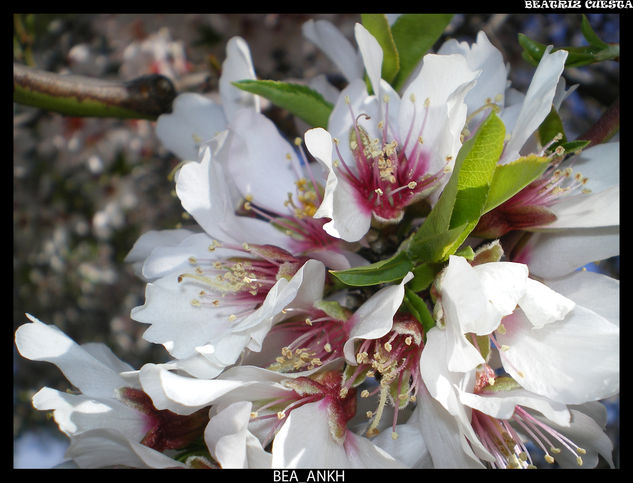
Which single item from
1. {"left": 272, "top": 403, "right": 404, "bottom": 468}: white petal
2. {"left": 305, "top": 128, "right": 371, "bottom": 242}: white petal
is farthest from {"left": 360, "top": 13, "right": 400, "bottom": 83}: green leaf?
{"left": 272, "top": 403, "right": 404, "bottom": 468}: white petal

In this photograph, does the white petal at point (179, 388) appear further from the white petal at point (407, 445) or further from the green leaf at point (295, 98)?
the green leaf at point (295, 98)

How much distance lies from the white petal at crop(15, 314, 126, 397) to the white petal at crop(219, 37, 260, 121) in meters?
0.50

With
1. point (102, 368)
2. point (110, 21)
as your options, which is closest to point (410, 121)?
point (102, 368)

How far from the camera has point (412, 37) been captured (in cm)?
103

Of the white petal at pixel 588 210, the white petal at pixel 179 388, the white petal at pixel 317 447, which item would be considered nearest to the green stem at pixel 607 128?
the white petal at pixel 588 210

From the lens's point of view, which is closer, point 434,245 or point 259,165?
point 434,245

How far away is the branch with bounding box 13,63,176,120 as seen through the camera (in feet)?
3.89

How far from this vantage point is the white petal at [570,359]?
74cm

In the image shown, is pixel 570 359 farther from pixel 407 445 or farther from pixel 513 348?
pixel 407 445

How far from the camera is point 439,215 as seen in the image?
2.51ft

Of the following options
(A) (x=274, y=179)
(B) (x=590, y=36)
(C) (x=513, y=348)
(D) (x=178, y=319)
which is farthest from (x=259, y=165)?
(B) (x=590, y=36)

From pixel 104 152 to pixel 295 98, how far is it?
223cm

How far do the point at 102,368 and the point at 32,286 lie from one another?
2.89 m

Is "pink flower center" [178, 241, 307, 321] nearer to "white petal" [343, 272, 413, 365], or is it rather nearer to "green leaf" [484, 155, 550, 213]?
"white petal" [343, 272, 413, 365]
